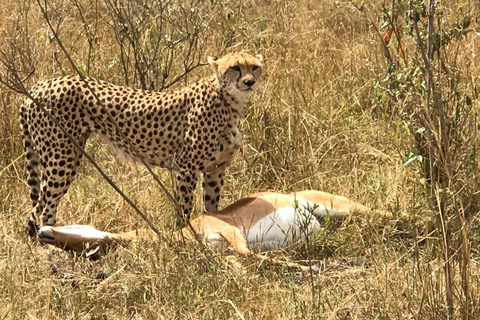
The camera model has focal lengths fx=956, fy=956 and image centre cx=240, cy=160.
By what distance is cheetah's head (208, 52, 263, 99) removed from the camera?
4859mm

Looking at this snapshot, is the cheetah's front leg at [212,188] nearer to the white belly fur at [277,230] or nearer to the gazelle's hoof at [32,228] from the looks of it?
the white belly fur at [277,230]

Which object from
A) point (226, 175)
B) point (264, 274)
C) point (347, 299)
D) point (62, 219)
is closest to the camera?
point (347, 299)

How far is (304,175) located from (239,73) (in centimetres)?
78

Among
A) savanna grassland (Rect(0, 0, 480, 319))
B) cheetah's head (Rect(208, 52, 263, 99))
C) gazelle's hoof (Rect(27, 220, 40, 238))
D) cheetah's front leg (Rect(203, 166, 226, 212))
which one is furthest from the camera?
cheetah's front leg (Rect(203, 166, 226, 212))

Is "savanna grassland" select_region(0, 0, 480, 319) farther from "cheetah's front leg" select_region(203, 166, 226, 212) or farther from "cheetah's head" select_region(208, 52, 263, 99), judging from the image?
"cheetah's head" select_region(208, 52, 263, 99)

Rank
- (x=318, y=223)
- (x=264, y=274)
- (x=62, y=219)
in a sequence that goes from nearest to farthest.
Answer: (x=264, y=274), (x=318, y=223), (x=62, y=219)

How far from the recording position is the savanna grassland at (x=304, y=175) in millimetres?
3740

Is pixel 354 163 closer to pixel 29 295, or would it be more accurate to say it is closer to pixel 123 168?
pixel 123 168

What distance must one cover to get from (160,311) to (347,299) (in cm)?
74

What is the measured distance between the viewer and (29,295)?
13.0ft

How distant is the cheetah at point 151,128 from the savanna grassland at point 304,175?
189 millimetres

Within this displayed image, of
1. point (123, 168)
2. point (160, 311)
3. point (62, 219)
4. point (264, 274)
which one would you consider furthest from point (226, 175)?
point (160, 311)

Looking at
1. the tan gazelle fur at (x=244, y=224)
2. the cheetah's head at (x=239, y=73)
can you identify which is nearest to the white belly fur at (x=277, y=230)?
the tan gazelle fur at (x=244, y=224)

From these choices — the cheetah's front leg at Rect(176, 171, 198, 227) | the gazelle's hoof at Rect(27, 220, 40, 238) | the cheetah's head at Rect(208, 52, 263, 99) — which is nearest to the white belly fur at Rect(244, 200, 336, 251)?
the cheetah's front leg at Rect(176, 171, 198, 227)
